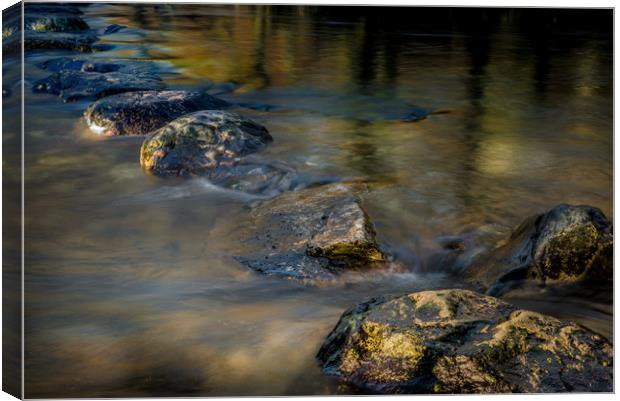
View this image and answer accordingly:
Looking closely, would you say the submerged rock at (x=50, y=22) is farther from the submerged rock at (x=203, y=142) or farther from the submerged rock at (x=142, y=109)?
the submerged rock at (x=203, y=142)

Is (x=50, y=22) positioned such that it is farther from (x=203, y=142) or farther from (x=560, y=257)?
(x=560, y=257)

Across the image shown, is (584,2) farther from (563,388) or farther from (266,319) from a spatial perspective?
(266,319)

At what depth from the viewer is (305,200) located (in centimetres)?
452

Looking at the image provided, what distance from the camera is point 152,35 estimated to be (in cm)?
450

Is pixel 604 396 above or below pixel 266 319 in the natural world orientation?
below

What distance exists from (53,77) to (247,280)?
1.38 m

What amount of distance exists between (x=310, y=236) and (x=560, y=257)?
116cm

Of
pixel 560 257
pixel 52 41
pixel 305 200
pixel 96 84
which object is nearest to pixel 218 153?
pixel 305 200

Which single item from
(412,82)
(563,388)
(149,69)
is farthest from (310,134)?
(563,388)

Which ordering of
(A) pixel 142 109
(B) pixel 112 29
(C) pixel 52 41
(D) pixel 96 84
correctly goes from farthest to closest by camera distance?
1. (A) pixel 142 109
2. (D) pixel 96 84
3. (B) pixel 112 29
4. (C) pixel 52 41

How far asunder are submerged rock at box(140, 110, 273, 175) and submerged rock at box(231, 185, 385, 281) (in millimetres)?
405

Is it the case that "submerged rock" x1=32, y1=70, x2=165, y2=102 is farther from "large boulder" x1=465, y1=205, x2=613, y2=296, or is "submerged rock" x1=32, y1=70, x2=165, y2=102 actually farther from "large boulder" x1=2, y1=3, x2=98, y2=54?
"large boulder" x1=465, y1=205, x2=613, y2=296

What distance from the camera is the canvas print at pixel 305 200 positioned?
369 cm

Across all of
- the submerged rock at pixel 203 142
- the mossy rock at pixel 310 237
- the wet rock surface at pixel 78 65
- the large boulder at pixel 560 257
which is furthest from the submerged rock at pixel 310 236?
the wet rock surface at pixel 78 65
